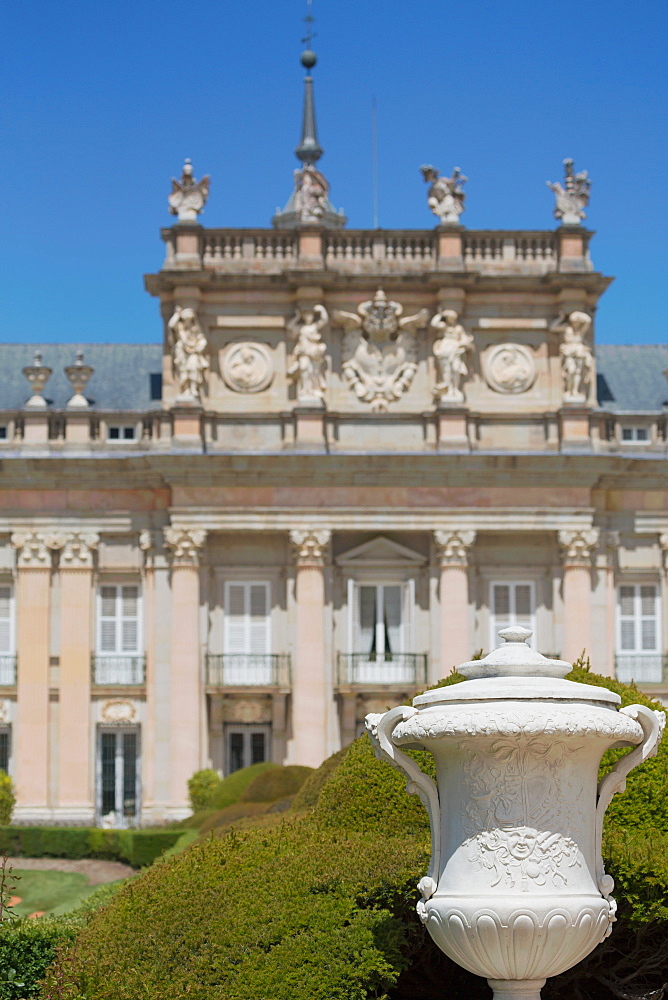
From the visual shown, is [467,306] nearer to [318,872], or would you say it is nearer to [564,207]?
[564,207]

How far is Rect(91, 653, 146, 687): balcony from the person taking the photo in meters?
42.7

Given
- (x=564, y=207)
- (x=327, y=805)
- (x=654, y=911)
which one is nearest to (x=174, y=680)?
(x=564, y=207)

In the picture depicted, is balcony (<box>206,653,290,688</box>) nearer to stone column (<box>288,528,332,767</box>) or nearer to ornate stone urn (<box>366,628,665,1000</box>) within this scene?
stone column (<box>288,528,332,767</box>)

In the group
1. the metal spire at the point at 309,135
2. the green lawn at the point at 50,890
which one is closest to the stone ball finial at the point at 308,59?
the metal spire at the point at 309,135

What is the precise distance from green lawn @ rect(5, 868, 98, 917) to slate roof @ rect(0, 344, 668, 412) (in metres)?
15.2

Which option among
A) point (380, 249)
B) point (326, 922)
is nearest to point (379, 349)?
point (380, 249)

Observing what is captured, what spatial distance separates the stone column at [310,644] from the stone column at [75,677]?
5178mm

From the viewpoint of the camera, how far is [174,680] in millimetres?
41750

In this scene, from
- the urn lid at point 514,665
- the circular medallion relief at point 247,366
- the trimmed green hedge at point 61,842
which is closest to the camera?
the urn lid at point 514,665

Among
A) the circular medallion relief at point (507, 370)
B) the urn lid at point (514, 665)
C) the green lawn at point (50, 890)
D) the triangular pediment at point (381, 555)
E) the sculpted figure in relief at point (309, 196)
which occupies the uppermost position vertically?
the sculpted figure in relief at point (309, 196)

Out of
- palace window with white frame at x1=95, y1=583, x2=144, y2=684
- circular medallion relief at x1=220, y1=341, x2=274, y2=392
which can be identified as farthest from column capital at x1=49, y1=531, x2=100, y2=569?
circular medallion relief at x1=220, y1=341, x2=274, y2=392

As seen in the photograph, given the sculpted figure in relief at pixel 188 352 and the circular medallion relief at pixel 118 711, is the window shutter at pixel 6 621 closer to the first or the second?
the circular medallion relief at pixel 118 711

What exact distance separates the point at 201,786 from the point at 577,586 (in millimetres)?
10637

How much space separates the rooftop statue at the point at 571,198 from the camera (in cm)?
4384
